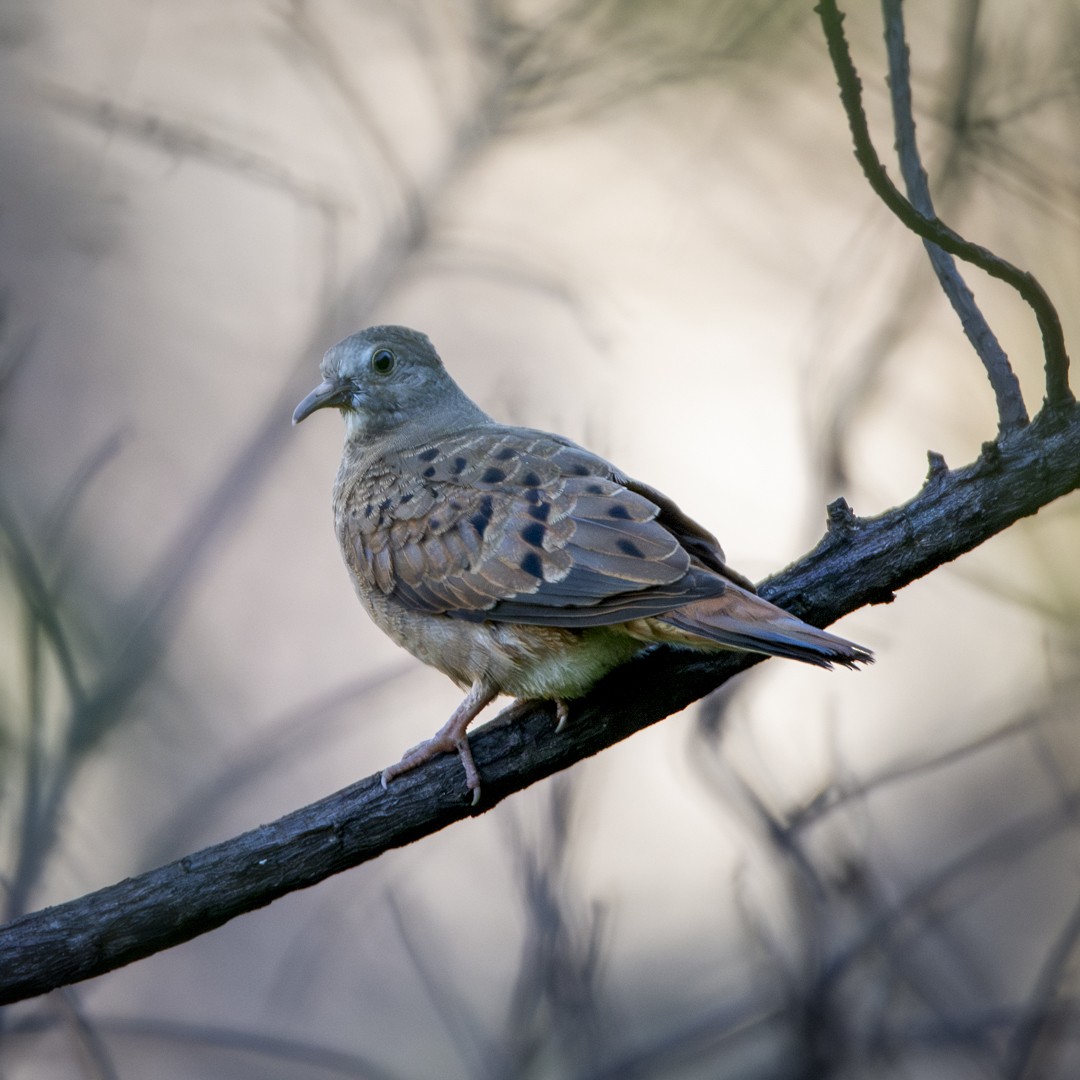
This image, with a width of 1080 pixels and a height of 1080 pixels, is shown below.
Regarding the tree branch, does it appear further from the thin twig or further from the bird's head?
the bird's head

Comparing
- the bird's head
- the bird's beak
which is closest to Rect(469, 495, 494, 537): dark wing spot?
the bird's head

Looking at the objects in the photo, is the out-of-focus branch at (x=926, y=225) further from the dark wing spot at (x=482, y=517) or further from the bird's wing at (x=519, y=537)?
the dark wing spot at (x=482, y=517)

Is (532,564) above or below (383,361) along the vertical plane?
below

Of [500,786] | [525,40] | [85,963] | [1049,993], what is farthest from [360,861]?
[525,40]

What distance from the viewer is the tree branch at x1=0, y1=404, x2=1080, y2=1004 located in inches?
127

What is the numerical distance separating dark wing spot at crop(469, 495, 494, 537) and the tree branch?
0.54 m

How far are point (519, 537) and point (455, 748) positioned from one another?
23.3 inches

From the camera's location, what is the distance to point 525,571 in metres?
3.46

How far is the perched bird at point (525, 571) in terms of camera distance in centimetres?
318

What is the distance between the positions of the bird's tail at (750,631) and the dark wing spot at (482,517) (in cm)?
63

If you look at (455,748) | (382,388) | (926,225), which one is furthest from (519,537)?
Result: (926,225)

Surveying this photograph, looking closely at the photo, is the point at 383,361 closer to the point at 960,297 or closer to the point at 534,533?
the point at 534,533

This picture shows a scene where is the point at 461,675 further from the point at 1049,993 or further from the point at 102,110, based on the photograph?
the point at 102,110

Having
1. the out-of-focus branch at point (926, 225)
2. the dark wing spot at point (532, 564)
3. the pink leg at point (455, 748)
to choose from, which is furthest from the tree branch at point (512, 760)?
the dark wing spot at point (532, 564)
